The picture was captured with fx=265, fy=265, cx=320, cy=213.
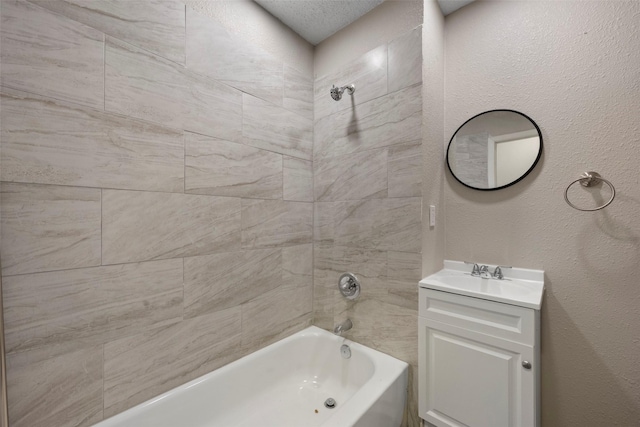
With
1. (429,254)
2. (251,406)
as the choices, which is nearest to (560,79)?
(429,254)

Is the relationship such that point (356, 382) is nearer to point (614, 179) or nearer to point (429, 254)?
point (429, 254)

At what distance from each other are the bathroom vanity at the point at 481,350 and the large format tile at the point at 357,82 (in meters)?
1.22

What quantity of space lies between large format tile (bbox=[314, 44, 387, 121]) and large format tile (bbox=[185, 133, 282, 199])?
56cm

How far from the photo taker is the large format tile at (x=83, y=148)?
93 centimetres

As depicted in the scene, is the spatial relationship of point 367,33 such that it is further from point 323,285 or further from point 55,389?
point 55,389

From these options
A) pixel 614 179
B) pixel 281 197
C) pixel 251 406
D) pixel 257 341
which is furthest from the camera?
pixel 281 197

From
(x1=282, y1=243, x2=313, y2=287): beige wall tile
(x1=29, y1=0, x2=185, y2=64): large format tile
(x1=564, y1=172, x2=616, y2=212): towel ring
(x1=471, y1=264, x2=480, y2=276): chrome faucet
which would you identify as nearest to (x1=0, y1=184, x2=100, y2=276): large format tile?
(x1=29, y1=0, x2=185, y2=64): large format tile

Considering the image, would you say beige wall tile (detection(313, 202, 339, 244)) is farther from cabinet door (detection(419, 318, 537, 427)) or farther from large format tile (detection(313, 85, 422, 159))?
cabinet door (detection(419, 318, 537, 427))

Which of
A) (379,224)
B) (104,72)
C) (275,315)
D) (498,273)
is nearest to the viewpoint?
(104,72)

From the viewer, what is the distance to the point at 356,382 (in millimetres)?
1687

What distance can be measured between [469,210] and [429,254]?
420mm

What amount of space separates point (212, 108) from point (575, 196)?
1.96 m

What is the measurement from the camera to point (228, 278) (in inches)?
59.9

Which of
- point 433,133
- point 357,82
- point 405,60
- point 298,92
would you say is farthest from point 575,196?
point 298,92
